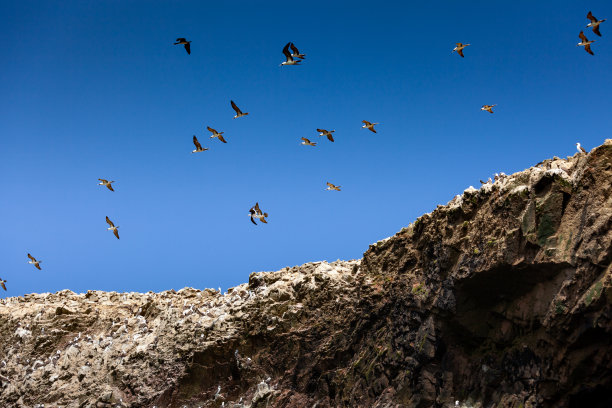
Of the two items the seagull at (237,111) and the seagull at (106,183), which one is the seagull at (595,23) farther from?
the seagull at (106,183)

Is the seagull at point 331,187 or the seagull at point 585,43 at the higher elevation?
the seagull at point 585,43

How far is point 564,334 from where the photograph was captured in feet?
55.8

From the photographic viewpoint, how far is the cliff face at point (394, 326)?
17094 mm

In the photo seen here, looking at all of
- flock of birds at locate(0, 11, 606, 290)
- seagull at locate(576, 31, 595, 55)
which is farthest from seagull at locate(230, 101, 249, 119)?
seagull at locate(576, 31, 595, 55)

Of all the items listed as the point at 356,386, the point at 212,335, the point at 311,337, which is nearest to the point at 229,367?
the point at 212,335

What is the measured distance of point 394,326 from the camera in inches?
913

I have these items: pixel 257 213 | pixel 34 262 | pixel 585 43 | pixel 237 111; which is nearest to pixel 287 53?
pixel 237 111

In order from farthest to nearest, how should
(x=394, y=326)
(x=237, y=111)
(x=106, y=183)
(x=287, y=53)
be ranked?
(x=106, y=183) → (x=237, y=111) → (x=287, y=53) → (x=394, y=326)

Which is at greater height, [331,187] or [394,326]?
[331,187]

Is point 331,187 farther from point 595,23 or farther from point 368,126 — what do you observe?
point 595,23

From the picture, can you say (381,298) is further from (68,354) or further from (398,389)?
(68,354)

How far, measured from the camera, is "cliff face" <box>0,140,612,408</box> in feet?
56.1

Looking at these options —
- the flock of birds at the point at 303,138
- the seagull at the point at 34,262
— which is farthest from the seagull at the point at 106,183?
the seagull at the point at 34,262

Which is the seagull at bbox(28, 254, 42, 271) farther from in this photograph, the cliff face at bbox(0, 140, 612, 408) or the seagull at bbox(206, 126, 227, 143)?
the seagull at bbox(206, 126, 227, 143)
